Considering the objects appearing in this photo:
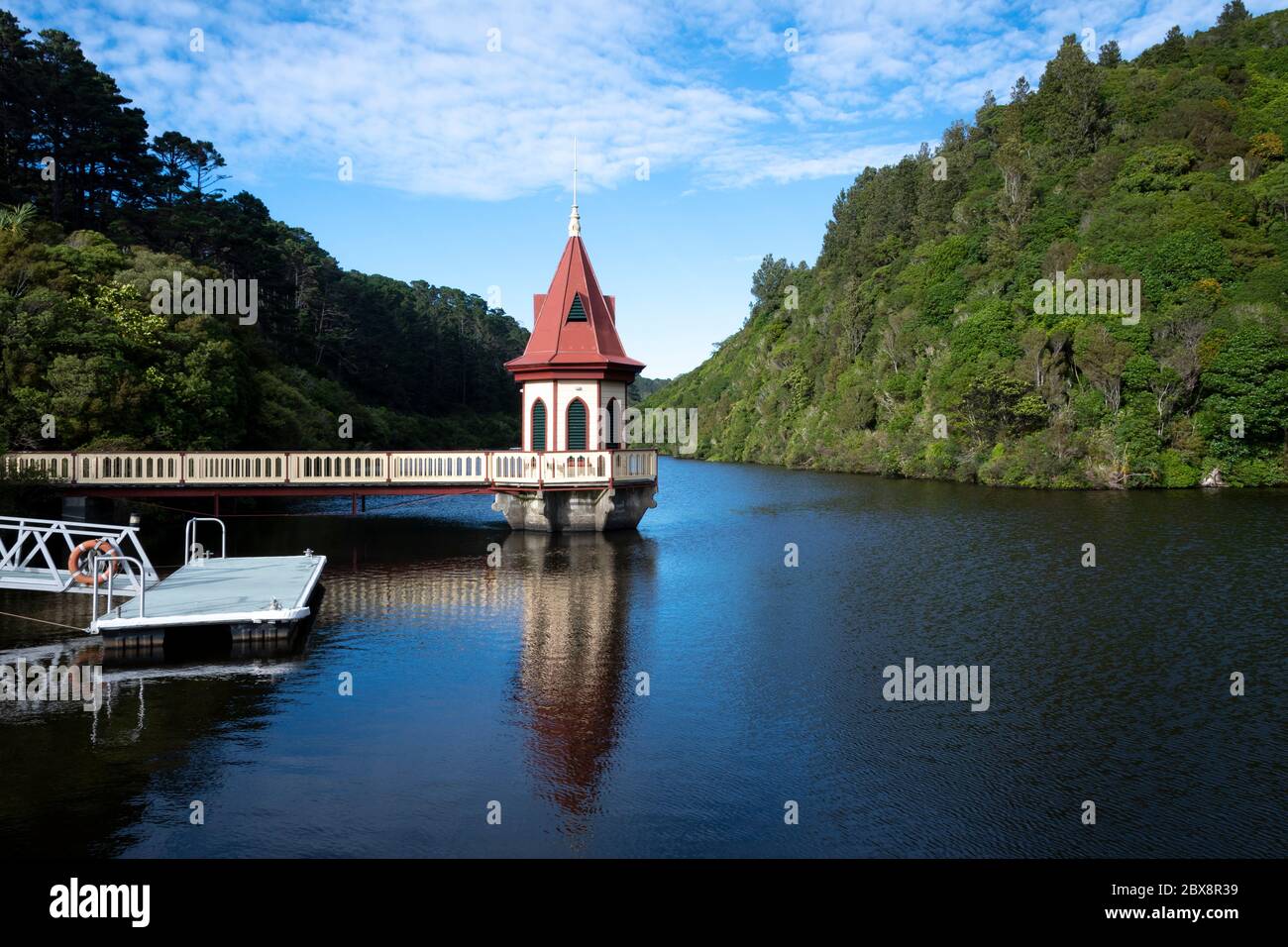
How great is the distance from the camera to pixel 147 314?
31.2 metres

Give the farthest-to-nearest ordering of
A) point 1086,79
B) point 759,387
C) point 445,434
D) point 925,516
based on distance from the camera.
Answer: point 759,387
point 445,434
point 1086,79
point 925,516

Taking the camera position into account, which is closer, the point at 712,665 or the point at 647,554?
the point at 712,665

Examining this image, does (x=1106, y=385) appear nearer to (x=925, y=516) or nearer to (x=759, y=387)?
(x=925, y=516)

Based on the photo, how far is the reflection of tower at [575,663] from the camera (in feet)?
29.8

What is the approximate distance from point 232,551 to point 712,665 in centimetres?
1622

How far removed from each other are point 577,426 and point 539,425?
127 centimetres

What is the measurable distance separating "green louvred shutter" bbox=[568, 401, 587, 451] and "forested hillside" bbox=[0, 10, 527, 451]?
13284 mm

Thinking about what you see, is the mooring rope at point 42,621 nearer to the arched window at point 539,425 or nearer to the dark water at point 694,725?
the dark water at point 694,725

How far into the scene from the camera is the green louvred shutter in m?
27.5

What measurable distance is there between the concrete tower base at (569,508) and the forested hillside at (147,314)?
38.1 feet
